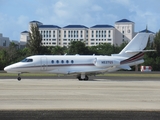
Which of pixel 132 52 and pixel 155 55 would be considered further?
pixel 155 55

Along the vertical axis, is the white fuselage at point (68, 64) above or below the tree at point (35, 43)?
below

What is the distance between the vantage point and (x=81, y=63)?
39031 millimetres

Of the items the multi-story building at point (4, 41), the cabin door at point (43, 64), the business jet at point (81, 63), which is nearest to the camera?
the business jet at point (81, 63)

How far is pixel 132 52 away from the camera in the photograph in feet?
132

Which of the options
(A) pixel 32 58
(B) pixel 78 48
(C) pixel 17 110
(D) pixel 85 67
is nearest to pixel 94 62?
(D) pixel 85 67

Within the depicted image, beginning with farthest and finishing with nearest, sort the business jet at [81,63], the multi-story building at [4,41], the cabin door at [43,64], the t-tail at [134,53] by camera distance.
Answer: the multi-story building at [4,41]
the t-tail at [134,53]
the cabin door at [43,64]
the business jet at [81,63]

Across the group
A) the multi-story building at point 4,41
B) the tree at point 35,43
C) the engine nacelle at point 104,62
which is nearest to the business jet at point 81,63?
the engine nacelle at point 104,62

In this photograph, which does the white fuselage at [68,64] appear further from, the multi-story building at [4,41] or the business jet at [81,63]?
the multi-story building at [4,41]

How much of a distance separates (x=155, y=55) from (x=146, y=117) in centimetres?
9085

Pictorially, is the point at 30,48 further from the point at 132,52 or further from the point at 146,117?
the point at 146,117

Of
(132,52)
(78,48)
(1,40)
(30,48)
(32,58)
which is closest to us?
(32,58)

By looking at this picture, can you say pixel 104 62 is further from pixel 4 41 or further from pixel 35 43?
pixel 4 41

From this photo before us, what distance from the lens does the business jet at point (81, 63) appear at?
3738 cm

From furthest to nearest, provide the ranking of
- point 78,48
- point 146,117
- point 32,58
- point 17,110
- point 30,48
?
point 78,48
point 30,48
point 32,58
point 17,110
point 146,117
